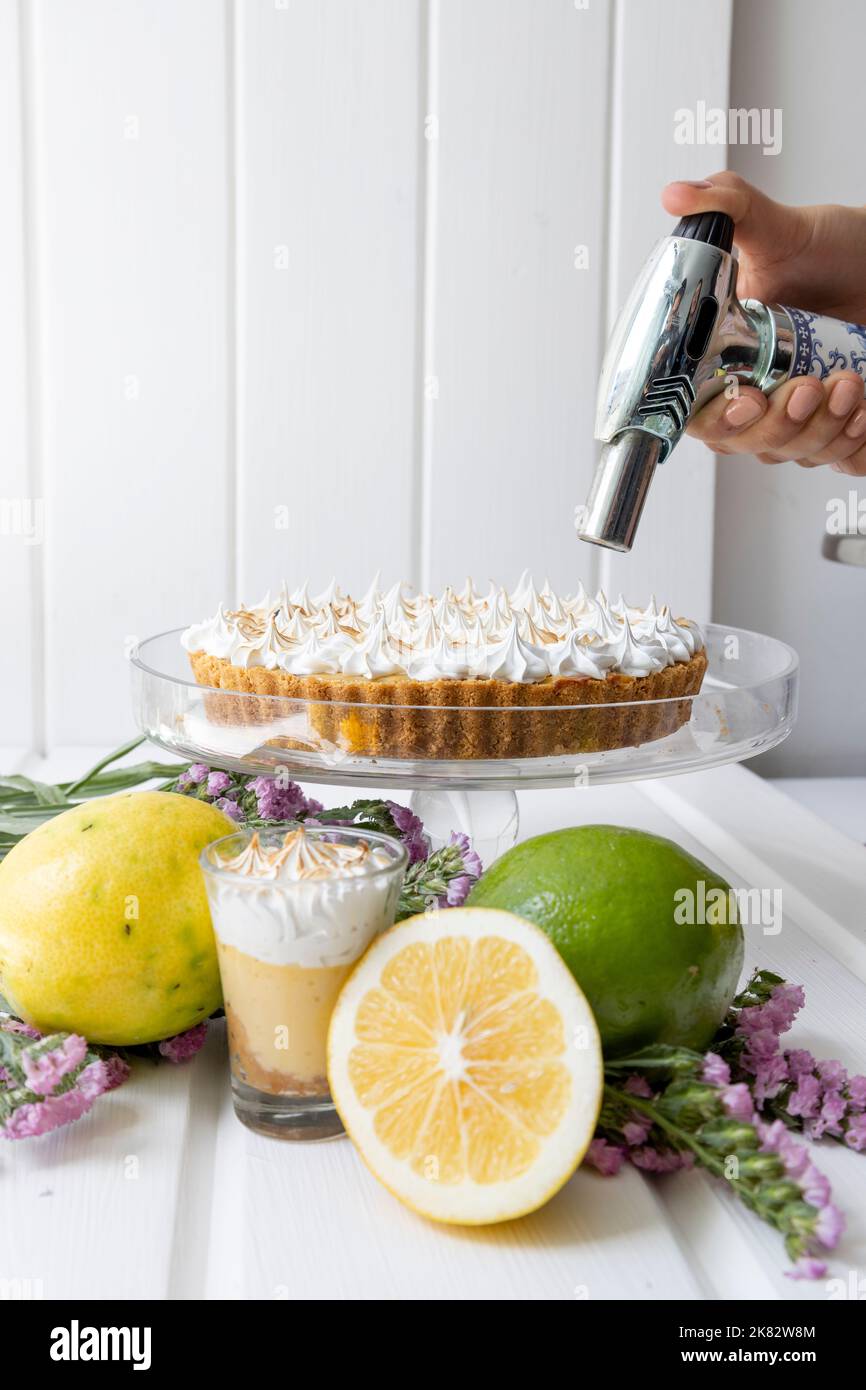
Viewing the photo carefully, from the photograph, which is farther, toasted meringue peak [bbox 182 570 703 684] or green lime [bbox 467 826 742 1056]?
toasted meringue peak [bbox 182 570 703 684]

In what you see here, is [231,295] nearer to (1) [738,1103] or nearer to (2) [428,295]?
(2) [428,295]

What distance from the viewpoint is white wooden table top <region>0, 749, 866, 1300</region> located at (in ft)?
1.68

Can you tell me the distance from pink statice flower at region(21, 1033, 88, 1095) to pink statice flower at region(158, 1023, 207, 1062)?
74 millimetres

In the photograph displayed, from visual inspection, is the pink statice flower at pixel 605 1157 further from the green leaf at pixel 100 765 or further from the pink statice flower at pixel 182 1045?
the green leaf at pixel 100 765

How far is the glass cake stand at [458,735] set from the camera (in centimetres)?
82

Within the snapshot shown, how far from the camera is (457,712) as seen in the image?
822 mm

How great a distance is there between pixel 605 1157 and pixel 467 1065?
0.29 ft

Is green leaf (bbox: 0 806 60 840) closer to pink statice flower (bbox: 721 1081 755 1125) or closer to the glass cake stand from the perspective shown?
the glass cake stand

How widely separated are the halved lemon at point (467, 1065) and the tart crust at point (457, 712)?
23cm

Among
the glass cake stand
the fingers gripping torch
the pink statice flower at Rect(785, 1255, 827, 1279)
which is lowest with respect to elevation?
the pink statice flower at Rect(785, 1255, 827, 1279)

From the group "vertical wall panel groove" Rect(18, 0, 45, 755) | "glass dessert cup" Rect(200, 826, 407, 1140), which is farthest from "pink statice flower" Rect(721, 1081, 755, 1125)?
"vertical wall panel groove" Rect(18, 0, 45, 755)

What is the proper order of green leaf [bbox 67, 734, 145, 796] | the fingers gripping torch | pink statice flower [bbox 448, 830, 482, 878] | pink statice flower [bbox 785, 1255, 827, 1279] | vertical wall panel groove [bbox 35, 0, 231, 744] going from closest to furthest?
pink statice flower [bbox 785, 1255, 827, 1279]
pink statice flower [bbox 448, 830, 482, 878]
the fingers gripping torch
green leaf [bbox 67, 734, 145, 796]
vertical wall panel groove [bbox 35, 0, 231, 744]

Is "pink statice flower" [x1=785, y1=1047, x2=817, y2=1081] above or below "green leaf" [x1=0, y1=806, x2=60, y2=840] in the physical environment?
below

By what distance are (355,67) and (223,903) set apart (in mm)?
1279
